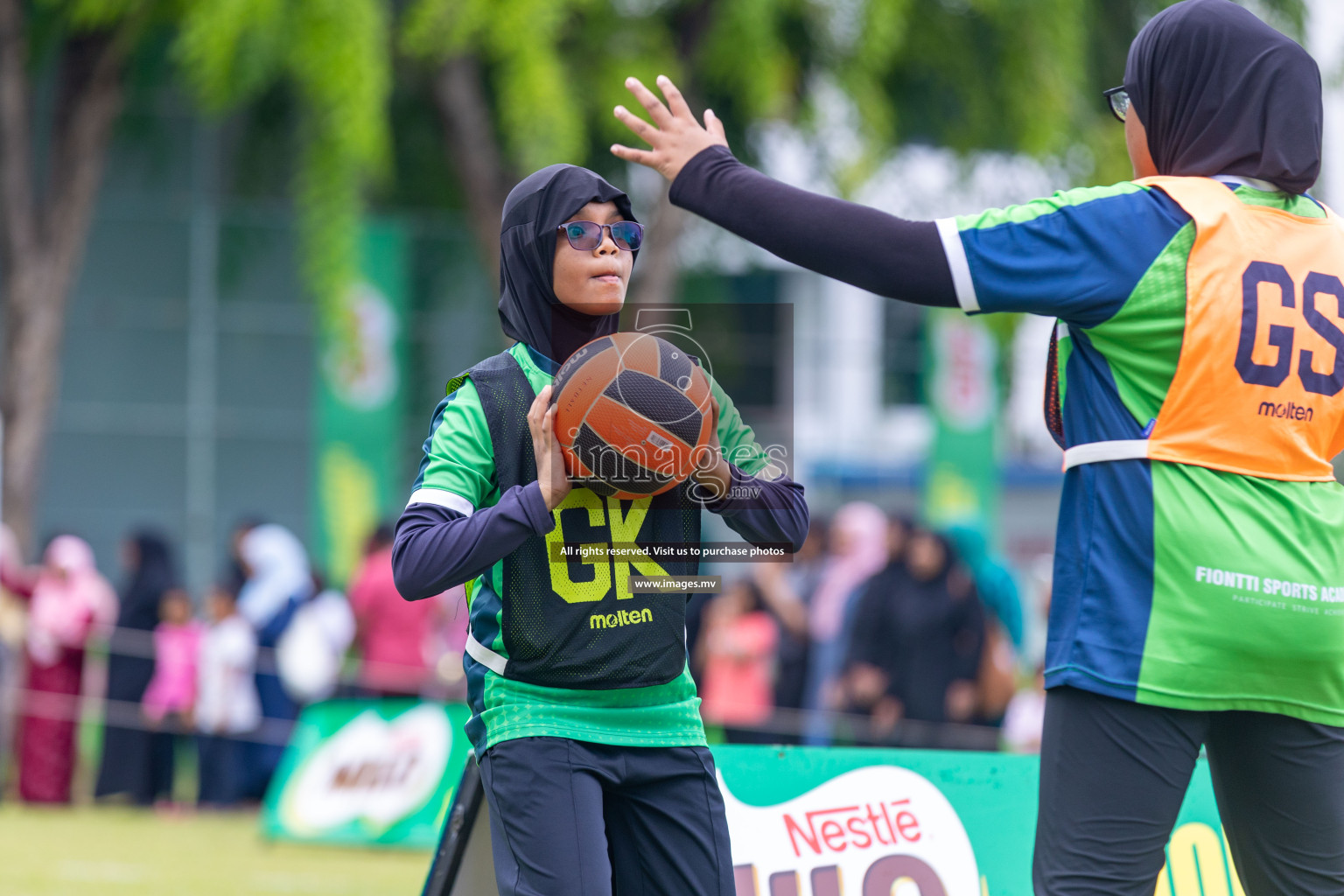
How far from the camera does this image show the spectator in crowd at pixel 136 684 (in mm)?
11531

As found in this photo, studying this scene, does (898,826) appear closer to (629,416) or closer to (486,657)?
(486,657)

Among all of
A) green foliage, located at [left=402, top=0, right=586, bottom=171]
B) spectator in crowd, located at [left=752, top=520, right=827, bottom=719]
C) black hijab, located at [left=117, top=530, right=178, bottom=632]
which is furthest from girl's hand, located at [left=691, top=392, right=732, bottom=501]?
black hijab, located at [left=117, top=530, right=178, bottom=632]

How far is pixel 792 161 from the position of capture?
13211mm

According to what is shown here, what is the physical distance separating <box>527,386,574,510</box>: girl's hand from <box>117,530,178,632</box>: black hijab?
9863 millimetres

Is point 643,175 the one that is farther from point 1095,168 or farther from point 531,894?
point 531,894

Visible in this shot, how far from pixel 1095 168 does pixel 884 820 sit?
876 cm

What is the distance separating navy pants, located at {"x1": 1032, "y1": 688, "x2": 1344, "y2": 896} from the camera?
2562 mm

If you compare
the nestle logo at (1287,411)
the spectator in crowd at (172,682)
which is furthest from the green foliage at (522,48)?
the nestle logo at (1287,411)

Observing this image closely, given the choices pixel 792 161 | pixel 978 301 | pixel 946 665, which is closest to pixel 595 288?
pixel 978 301

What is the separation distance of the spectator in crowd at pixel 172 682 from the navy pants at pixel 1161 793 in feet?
32.6

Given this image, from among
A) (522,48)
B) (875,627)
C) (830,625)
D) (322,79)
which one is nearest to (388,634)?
(830,625)

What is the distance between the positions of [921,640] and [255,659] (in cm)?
525

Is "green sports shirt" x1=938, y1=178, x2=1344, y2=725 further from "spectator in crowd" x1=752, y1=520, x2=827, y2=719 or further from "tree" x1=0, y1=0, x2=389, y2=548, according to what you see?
"spectator in crowd" x1=752, y1=520, x2=827, y2=719

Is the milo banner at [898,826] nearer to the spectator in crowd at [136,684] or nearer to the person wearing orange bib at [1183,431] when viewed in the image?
the person wearing orange bib at [1183,431]
